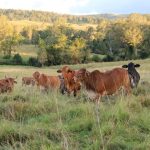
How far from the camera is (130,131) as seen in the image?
6.17 metres

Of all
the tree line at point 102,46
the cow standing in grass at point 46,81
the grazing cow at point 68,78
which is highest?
the grazing cow at point 68,78

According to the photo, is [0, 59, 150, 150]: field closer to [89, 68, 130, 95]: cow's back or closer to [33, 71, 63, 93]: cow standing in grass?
[89, 68, 130, 95]: cow's back

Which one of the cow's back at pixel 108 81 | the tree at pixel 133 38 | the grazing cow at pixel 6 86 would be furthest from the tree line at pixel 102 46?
the cow's back at pixel 108 81

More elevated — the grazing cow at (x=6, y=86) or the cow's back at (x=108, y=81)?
the cow's back at (x=108, y=81)

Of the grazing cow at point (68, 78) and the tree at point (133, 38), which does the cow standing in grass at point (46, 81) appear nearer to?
the grazing cow at point (68, 78)

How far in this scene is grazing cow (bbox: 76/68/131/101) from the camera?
1009 cm

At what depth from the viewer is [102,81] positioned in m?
10.3

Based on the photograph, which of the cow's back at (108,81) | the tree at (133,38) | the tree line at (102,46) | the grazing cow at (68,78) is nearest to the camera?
the cow's back at (108,81)

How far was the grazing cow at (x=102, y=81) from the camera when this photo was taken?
10.1 meters

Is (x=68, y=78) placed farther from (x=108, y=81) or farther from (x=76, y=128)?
(x=76, y=128)


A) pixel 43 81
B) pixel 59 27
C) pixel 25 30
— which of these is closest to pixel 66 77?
pixel 43 81

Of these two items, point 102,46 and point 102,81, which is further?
point 102,46

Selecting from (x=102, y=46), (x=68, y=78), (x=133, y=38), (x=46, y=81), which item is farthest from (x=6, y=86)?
(x=102, y=46)

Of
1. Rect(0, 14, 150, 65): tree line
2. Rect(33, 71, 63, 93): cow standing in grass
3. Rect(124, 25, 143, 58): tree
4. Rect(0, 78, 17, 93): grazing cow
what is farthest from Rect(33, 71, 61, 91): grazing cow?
Rect(124, 25, 143, 58): tree
